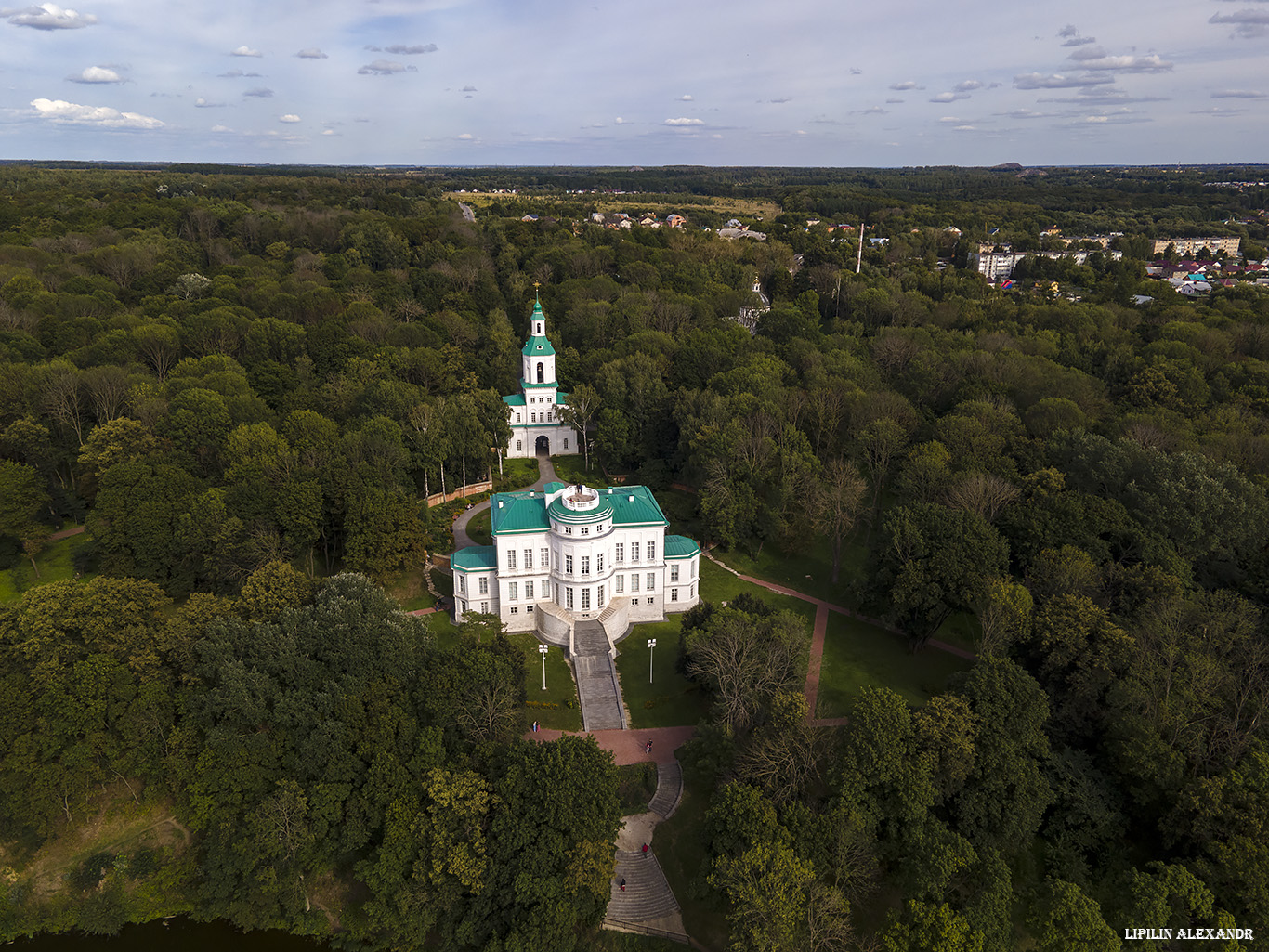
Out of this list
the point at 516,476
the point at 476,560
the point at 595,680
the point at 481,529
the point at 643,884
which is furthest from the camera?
the point at 516,476

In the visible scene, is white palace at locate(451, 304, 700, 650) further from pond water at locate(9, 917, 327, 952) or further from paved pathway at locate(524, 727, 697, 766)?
pond water at locate(9, 917, 327, 952)

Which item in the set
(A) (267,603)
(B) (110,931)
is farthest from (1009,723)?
(B) (110,931)

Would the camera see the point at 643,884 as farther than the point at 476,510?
No

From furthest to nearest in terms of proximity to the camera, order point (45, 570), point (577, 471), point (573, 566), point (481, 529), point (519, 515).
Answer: point (577, 471) → point (481, 529) → point (45, 570) → point (519, 515) → point (573, 566)

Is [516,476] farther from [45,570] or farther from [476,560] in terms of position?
[45,570]

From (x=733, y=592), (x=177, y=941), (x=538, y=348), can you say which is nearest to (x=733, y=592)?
(x=733, y=592)

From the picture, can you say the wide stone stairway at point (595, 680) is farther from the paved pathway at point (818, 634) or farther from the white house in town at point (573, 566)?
the paved pathway at point (818, 634)

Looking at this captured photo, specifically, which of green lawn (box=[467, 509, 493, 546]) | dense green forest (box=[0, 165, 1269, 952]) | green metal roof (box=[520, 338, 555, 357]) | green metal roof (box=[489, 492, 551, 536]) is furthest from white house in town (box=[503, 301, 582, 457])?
green metal roof (box=[489, 492, 551, 536])
